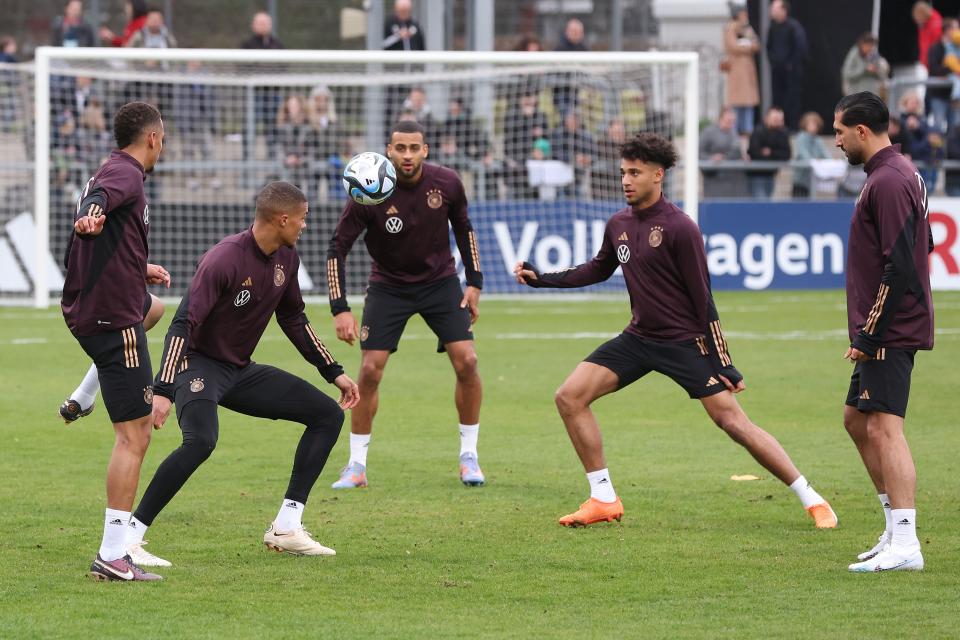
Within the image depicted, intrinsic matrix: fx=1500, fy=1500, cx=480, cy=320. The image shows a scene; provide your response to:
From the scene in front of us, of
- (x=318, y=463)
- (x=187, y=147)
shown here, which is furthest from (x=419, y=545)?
(x=187, y=147)

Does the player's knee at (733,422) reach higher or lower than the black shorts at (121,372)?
lower

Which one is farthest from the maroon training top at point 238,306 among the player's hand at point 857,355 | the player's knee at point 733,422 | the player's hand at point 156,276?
the player's hand at point 857,355

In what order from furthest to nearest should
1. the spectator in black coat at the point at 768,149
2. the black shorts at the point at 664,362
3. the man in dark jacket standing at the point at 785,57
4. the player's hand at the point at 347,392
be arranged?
the man in dark jacket standing at the point at 785,57 → the spectator in black coat at the point at 768,149 → the black shorts at the point at 664,362 → the player's hand at the point at 347,392

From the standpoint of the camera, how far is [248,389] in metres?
7.43

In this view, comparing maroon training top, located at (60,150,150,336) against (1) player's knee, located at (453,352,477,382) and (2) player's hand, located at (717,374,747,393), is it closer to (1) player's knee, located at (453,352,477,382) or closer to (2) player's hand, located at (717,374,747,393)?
(2) player's hand, located at (717,374,747,393)

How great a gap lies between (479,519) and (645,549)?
1.15 m

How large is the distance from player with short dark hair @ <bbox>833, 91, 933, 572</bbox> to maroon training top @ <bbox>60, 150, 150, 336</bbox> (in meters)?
3.30

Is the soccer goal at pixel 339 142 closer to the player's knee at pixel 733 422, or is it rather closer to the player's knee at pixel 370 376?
the player's knee at pixel 370 376

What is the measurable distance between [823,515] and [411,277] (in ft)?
10.6

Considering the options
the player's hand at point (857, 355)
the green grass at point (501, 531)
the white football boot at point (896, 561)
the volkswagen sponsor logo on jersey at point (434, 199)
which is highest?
the volkswagen sponsor logo on jersey at point (434, 199)

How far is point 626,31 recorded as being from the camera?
1224 inches

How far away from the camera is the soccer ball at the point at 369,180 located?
30.9 ft

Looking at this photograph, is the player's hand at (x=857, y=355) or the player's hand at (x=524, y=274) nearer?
the player's hand at (x=857, y=355)

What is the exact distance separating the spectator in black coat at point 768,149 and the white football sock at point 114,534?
17.5m
